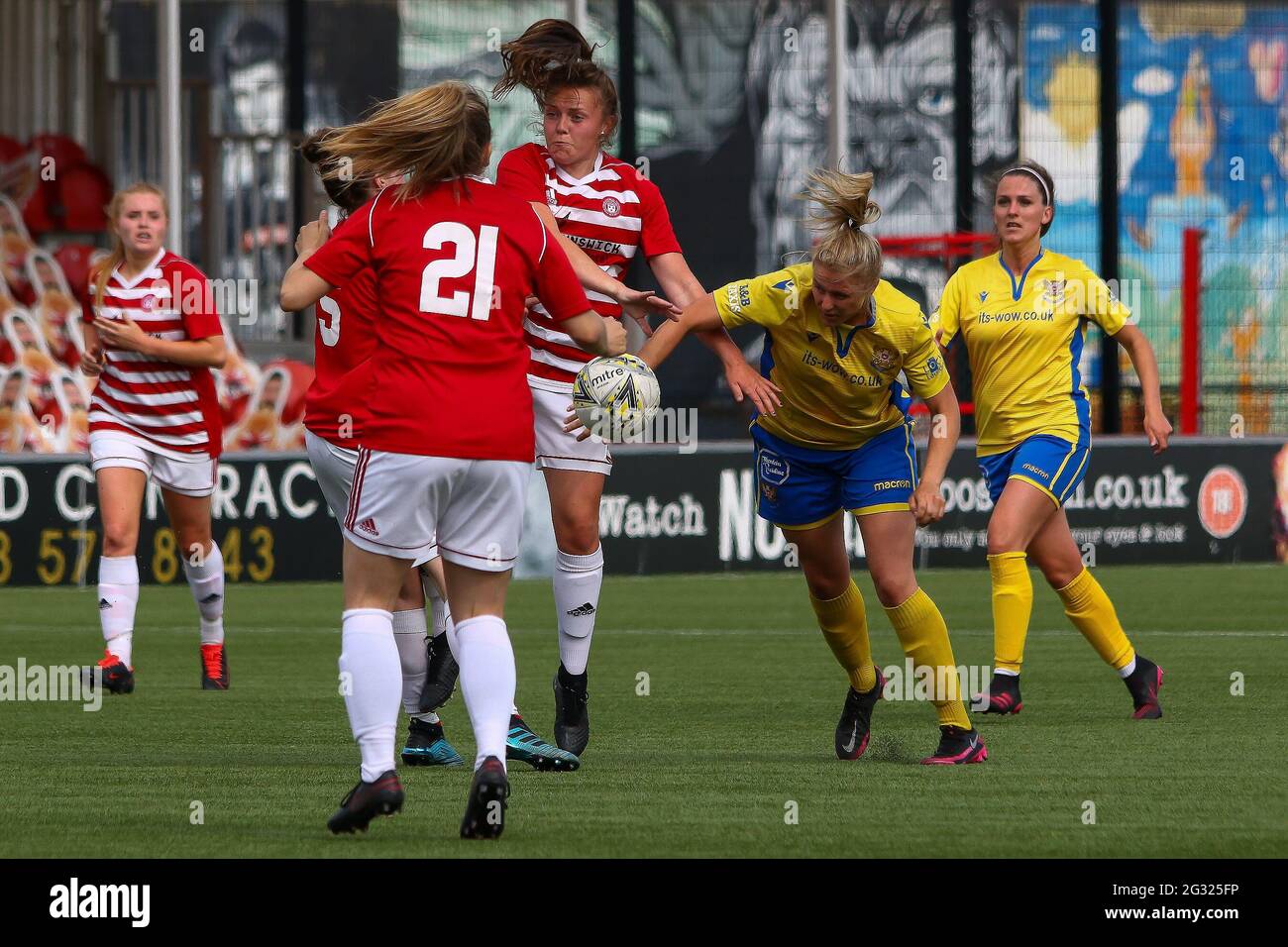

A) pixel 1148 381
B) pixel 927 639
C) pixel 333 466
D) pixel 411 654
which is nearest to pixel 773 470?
pixel 927 639

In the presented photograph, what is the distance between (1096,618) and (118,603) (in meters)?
3.86

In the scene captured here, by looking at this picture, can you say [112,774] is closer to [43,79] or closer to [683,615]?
[683,615]

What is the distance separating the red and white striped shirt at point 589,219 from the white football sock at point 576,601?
1.94 ft

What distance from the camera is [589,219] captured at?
23.9 ft

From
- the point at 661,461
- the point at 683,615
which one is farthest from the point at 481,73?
the point at 683,615

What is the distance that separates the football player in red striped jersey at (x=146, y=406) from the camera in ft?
30.7

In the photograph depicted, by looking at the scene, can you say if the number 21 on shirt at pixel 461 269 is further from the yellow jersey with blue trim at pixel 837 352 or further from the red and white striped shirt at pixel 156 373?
the red and white striped shirt at pixel 156 373

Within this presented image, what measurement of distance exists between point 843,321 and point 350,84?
79.6ft

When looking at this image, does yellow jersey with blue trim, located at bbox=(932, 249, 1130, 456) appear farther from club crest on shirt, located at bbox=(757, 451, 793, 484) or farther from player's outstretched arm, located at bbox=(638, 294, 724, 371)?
player's outstretched arm, located at bbox=(638, 294, 724, 371)

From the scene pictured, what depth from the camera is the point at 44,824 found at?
588 cm

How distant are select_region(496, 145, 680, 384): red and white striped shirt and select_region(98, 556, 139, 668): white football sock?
2840 millimetres

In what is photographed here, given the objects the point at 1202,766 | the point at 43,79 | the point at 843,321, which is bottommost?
the point at 1202,766

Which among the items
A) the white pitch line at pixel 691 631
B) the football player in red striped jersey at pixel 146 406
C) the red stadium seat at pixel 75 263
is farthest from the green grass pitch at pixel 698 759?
the red stadium seat at pixel 75 263

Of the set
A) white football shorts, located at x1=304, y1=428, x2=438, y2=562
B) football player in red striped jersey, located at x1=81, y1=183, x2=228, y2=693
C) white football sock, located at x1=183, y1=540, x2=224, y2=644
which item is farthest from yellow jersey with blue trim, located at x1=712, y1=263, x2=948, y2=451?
white football sock, located at x1=183, y1=540, x2=224, y2=644
